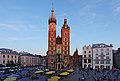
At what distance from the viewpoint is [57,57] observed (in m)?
93.8

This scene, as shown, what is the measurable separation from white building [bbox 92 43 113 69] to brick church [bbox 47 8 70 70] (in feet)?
47.3

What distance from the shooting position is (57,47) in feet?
316

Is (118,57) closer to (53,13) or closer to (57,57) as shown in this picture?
(57,57)

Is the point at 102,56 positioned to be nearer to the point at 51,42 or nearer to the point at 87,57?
the point at 87,57

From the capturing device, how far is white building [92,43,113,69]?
85750 mm

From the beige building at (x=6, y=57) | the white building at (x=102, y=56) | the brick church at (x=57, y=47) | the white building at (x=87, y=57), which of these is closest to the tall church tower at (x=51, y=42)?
the brick church at (x=57, y=47)

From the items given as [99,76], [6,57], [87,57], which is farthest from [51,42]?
[99,76]

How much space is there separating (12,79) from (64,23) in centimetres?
6453

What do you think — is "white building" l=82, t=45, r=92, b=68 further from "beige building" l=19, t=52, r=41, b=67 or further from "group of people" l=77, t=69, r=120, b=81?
"beige building" l=19, t=52, r=41, b=67

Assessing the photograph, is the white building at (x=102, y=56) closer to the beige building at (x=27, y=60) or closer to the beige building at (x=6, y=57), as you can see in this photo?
the beige building at (x=6, y=57)

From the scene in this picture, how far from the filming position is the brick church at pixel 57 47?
94.2 metres

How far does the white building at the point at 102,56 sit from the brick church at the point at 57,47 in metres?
14.4

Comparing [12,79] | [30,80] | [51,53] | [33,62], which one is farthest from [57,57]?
[33,62]

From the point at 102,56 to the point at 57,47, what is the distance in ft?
76.8
